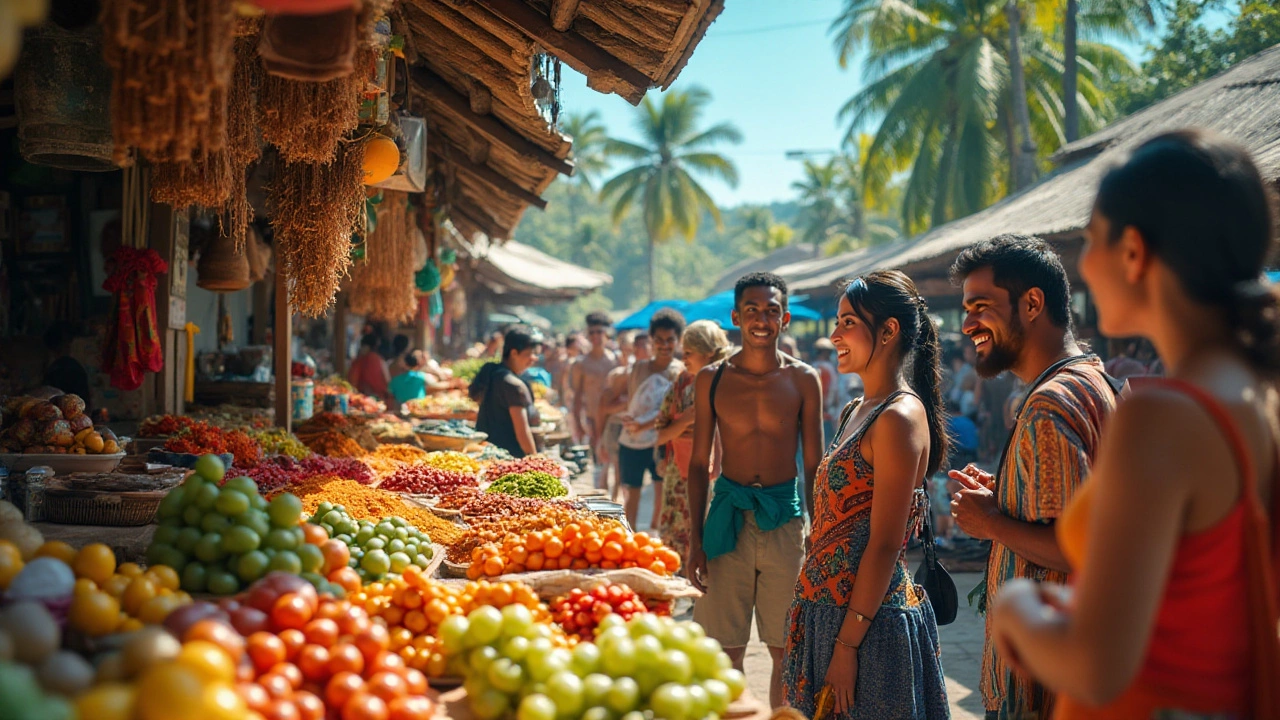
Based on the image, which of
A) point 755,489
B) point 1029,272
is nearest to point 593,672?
point 1029,272

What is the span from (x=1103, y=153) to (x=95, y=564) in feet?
42.7

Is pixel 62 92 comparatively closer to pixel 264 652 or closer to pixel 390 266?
pixel 264 652

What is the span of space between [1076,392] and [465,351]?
→ 23.1m

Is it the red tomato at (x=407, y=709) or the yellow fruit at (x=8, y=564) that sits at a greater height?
the yellow fruit at (x=8, y=564)

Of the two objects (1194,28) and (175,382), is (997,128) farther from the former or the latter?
(175,382)

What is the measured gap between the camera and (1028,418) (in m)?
2.67

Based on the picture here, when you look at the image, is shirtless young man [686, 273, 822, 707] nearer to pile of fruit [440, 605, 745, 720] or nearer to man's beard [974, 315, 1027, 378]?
man's beard [974, 315, 1027, 378]

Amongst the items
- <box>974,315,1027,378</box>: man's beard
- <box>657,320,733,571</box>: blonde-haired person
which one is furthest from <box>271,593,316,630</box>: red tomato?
<box>657,320,733,571</box>: blonde-haired person

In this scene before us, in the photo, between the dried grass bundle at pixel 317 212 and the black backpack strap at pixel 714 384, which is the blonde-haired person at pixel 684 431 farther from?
the dried grass bundle at pixel 317 212

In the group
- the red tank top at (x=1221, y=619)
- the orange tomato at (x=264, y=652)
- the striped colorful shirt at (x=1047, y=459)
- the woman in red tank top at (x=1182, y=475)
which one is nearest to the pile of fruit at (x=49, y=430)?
the orange tomato at (x=264, y=652)

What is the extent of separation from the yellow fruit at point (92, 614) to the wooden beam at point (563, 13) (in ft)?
9.98

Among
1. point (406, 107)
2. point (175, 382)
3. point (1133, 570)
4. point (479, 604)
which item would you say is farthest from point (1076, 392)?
point (175, 382)

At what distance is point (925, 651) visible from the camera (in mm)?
3178

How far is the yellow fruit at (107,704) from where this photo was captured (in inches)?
58.8
